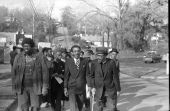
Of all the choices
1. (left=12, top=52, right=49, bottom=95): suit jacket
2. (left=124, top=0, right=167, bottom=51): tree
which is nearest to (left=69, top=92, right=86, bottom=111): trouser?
(left=12, top=52, right=49, bottom=95): suit jacket

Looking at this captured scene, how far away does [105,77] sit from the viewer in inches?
322

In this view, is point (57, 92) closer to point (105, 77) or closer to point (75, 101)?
point (105, 77)

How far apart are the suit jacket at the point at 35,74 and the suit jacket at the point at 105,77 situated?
64.8 inches

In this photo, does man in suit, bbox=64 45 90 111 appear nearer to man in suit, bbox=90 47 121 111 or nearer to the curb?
man in suit, bbox=90 47 121 111

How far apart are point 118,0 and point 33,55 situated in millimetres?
48041

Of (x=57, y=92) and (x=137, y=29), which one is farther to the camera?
(x=137, y=29)

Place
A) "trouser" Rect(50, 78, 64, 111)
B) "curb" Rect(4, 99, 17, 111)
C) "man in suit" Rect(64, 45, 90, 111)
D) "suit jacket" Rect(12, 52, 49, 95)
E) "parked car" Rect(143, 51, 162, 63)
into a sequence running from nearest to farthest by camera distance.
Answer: "suit jacket" Rect(12, 52, 49, 95) < "man in suit" Rect(64, 45, 90, 111) < "trouser" Rect(50, 78, 64, 111) < "curb" Rect(4, 99, 17, 111) < "parked car" Rect(143, 51, 162, 63)

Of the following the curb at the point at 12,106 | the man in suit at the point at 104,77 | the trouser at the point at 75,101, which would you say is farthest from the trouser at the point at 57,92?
the curb at the point at 12,106

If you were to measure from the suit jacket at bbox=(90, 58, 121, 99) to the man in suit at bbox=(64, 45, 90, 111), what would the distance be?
1.04 m

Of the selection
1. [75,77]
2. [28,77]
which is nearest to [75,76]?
[75,77]

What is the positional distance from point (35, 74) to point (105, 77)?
2060 millimetres

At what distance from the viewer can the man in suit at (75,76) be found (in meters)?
7.04

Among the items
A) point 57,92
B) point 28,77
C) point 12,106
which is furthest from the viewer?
point 12,106

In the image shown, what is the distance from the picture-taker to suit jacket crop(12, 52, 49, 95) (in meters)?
6.61
